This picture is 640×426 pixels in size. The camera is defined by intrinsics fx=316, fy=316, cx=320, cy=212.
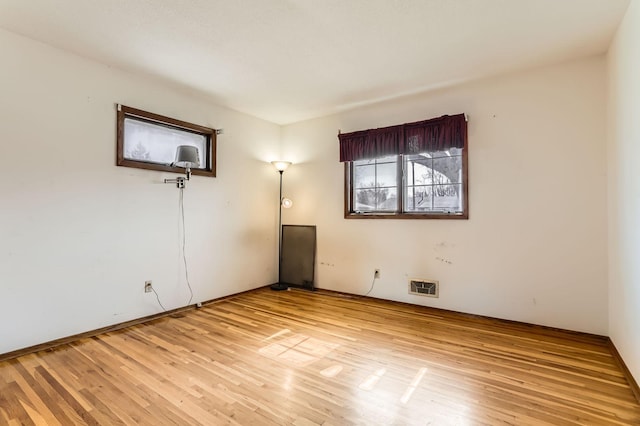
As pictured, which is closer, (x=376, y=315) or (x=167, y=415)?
(x=167, y=415)

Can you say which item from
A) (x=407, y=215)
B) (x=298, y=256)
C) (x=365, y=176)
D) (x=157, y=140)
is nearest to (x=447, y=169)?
(x=407, y=215)

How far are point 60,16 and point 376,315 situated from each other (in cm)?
390

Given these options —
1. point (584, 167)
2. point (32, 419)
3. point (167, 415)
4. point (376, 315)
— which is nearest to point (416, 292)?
point (376, 315)

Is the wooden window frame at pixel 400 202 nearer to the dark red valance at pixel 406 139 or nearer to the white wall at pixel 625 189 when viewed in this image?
the dark red valance at pixel 406 139

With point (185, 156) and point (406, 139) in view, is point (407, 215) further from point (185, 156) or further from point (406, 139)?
point (185, 156)

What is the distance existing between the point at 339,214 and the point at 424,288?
59.6 inches

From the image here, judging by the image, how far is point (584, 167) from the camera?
2963 millimetres

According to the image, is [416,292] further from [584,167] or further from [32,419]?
[32,419]

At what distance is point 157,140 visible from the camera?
364 centimetres

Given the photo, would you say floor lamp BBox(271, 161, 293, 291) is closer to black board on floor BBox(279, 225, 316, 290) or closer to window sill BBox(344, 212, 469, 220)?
black board on floor BBox(279, 225, 316, 290)

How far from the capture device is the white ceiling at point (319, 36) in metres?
2.25

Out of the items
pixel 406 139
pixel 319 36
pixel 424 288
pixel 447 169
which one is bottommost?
pixel 424 288

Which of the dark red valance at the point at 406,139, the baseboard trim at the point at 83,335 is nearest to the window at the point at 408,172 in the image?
the dark red valance at the point at 406,139

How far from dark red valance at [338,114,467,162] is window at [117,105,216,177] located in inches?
72.0
